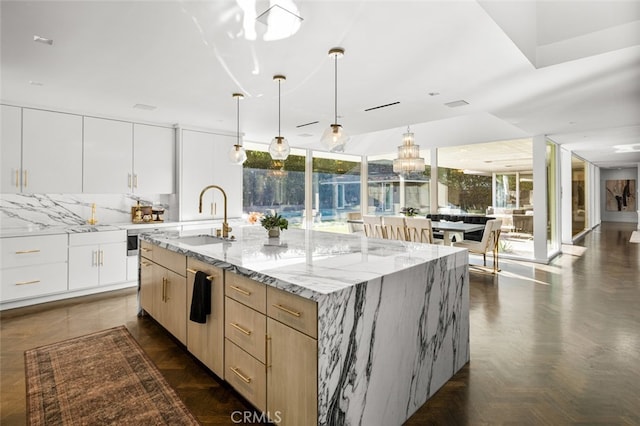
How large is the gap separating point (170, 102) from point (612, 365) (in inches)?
201

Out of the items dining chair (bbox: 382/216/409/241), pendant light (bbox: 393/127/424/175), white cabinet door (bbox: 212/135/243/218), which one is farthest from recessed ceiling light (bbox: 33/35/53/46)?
pendant light (bbox: 393/127/424/175)

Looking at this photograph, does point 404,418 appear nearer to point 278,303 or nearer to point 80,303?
point 278,303

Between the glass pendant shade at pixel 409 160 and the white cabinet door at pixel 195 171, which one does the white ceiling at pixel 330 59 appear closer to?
the white cabinet door at pixel 195 171

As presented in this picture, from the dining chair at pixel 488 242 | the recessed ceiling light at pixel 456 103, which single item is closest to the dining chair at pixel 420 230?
the dining chair at pixel 488 242

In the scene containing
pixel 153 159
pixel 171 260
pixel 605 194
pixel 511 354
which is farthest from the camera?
pixel 605 194

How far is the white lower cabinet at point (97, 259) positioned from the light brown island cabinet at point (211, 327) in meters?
2.72

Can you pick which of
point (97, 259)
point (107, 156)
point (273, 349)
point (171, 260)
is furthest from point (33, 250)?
point (273, 349)

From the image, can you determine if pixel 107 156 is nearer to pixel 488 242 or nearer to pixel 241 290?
pixel 241 290

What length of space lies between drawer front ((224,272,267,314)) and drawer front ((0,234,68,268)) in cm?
333

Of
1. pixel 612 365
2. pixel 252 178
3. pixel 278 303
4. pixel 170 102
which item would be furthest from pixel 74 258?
pixel 612 365

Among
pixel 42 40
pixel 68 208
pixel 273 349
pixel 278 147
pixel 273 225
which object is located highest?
pixel 42 40

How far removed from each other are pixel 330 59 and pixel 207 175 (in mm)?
3627

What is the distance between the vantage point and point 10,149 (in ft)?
13.6

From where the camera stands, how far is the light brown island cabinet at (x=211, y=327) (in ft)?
7.52
